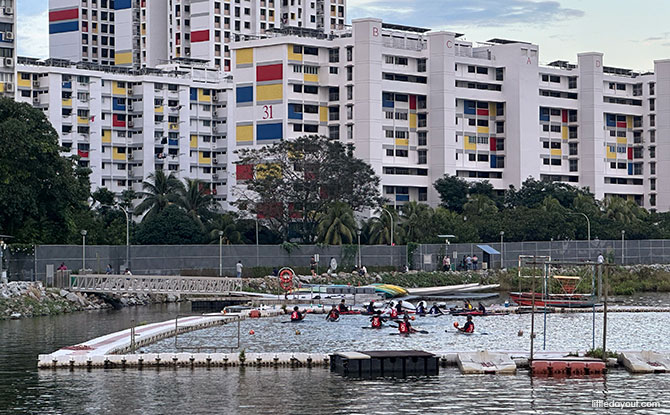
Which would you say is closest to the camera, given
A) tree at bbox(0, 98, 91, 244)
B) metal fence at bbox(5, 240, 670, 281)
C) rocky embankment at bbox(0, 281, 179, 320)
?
rocky embankment at bbox(0, 281, 179, 320)

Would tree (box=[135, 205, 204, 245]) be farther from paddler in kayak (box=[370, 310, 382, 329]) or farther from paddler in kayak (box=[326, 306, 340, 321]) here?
paddler in kayak (box=[370, 310, 382, 329])

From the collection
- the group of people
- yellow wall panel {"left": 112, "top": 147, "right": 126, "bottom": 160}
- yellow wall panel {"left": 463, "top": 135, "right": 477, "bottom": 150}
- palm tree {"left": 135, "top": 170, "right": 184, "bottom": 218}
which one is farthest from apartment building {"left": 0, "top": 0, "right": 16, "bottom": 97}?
yellow wall panel {"left": 463, "top": 135, "right": 477, "bottom": 150}

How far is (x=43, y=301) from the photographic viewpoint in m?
73.8

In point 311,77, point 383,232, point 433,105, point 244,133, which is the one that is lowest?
point 383,232

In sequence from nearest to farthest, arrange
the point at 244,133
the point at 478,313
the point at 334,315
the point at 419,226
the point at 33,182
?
the point at 334,315 < the point at 478,313 < the point at 33,182 < the point at 419,226 < the point at 244,133

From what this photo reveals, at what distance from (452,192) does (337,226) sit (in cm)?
3106

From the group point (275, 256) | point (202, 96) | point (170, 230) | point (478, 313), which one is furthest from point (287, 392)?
point (202, 96)

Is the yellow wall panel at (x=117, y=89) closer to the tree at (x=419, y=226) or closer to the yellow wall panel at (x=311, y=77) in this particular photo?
the yellow wall panel at (x=311, y=77)

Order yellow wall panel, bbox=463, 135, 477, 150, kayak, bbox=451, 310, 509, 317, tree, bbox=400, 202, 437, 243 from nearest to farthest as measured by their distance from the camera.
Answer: kayak, bbox=451, 310, 509, 317
tree, bbox=400, 202, 437, 243
yellow wall panel, bbox=463, 135, 477, 150

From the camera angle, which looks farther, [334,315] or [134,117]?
[134,117]

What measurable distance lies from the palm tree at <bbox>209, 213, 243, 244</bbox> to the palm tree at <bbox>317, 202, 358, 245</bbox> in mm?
10184

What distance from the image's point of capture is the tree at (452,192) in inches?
5389

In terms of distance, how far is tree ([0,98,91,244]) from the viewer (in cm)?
8231

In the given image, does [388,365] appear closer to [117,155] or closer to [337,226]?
[337,226]
